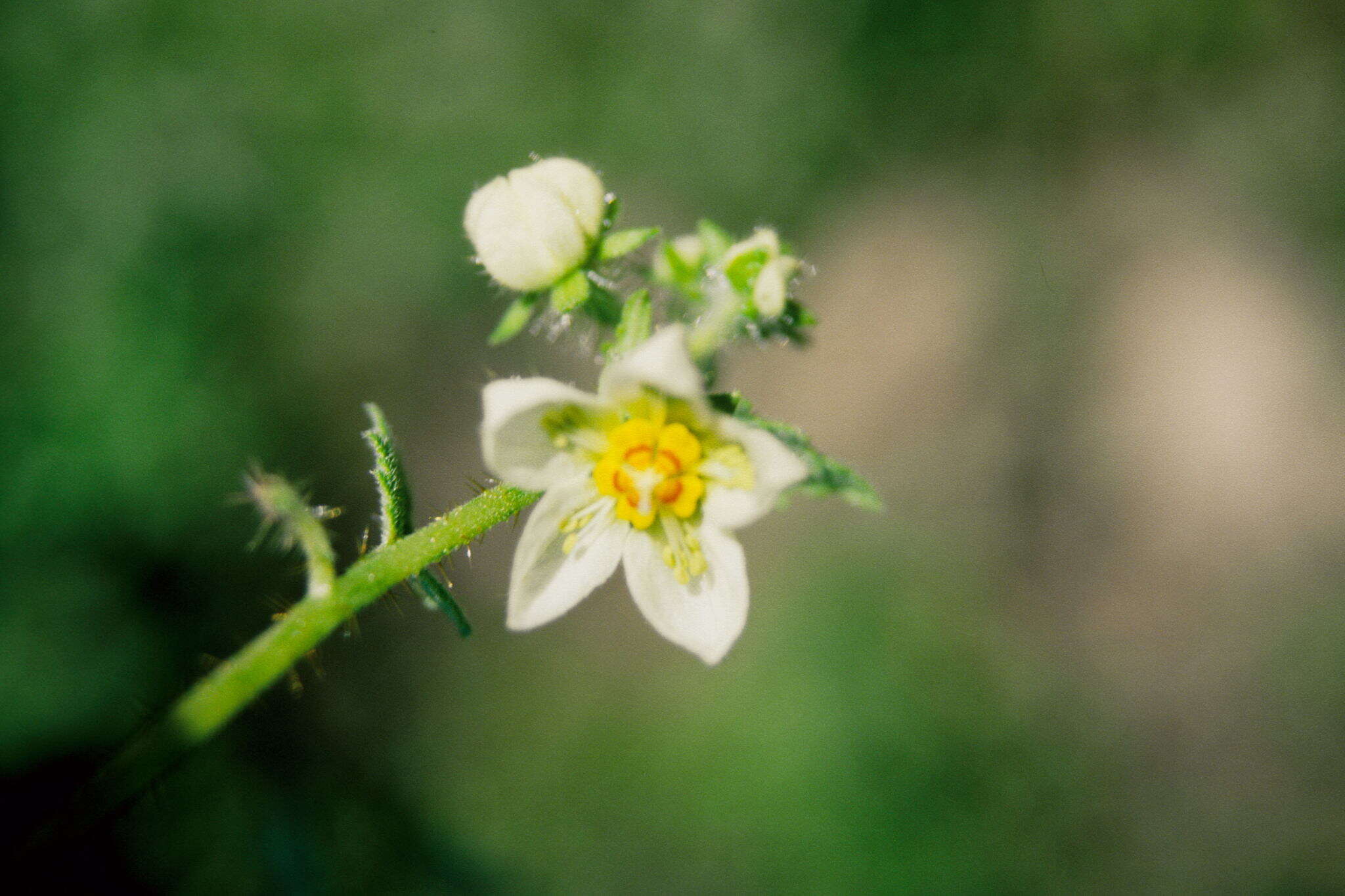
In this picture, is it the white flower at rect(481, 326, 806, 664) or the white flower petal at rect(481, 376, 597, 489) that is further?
the white flower at rect(481, 326, 806, 664)

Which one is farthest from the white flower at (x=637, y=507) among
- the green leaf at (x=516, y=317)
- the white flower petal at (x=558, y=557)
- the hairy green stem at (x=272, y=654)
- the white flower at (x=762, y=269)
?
the white flower at (x=762, y=269)

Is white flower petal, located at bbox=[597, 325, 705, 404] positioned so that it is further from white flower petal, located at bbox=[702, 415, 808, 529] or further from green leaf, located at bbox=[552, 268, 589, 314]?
green leaf, located at bbox=[552, 268, 589, 314]

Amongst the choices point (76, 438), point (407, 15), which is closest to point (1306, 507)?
point (407, 15)

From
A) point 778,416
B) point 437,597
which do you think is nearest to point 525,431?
point 437,597

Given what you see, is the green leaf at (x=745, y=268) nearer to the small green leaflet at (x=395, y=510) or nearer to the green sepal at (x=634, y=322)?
the green sepal at (x=634, y=322)

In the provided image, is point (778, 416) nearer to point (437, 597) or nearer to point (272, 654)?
point (437, 597)

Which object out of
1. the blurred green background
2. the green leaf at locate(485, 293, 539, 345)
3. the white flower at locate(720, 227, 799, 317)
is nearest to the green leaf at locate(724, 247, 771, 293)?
the white flower at locate(720, 227, 799, 317)
